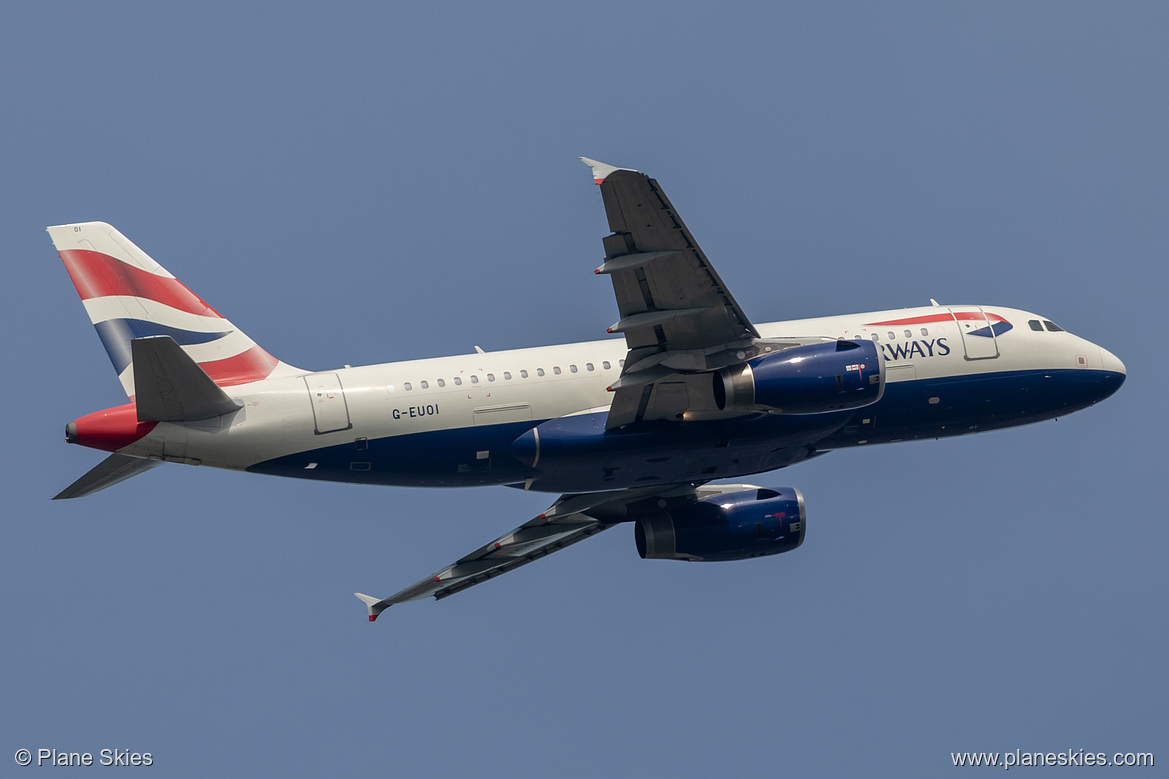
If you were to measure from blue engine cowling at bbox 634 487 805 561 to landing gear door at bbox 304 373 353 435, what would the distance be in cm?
1158

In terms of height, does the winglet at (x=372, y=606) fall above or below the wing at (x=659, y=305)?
below

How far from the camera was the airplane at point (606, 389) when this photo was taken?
112ft

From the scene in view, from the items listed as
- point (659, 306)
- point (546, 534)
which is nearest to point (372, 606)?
point (546, 534)

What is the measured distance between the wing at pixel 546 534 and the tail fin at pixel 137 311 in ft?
30.6

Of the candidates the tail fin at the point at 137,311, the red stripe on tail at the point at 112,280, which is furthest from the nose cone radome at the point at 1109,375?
the red stripe on tail at the point at 112,280

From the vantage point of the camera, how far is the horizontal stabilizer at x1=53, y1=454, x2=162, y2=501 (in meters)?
35.5

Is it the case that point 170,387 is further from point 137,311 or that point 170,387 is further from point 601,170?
point 601,170

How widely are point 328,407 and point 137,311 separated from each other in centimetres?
598

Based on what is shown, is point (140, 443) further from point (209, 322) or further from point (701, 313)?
point (701, 313)

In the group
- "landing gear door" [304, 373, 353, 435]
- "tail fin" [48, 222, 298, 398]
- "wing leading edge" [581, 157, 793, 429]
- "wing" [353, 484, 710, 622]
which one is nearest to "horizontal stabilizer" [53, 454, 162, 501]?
"tail fin" [48, 222, 298, 398]

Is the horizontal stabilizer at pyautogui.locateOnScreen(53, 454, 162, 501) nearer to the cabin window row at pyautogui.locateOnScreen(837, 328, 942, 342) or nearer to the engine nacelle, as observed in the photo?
the engine nacelle

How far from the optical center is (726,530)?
142 ft

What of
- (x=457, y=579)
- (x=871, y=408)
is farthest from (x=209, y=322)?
(x=871, y=408)

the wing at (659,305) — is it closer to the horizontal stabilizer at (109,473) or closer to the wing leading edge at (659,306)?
the wing leading edge at (659,306)
